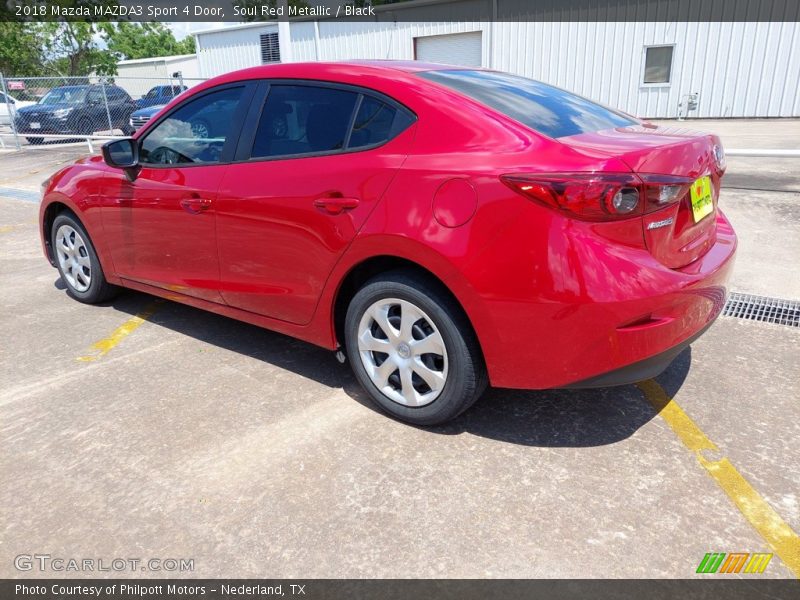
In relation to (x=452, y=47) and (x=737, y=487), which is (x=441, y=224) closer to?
(x=737, y=487)

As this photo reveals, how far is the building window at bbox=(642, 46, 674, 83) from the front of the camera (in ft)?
59.1

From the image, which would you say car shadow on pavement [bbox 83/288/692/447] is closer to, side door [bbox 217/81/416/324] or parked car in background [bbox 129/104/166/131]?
side door [bbox 217/81/416/324]

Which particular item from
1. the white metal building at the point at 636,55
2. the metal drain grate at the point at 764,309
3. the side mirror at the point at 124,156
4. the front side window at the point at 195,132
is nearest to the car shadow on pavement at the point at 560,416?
the metal drain grate at the point at 764,309

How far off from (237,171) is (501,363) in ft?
5.83

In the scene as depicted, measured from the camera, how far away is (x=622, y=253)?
2447mm

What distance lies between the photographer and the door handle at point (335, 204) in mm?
2922

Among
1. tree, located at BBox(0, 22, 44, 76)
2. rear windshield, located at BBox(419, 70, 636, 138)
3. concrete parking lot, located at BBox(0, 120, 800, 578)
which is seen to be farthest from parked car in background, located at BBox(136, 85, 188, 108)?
tree, located at BBox(0, 22, 44, 76)

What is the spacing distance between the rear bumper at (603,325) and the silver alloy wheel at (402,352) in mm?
296

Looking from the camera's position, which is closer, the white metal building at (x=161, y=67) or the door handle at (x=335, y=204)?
the door handle at (x=335, y=204)

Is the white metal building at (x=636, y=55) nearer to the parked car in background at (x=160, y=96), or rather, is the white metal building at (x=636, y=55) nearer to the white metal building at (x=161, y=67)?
the parked car in background at (x=160, y=96)

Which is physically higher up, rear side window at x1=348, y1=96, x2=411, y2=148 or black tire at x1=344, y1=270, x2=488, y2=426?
rear side window at x1=348, y1=96, x2=411, y2=148

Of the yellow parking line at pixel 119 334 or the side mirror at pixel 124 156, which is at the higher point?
the side mirror at pixel 124 156

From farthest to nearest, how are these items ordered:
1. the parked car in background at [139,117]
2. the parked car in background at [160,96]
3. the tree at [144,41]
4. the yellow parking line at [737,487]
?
the tree at [144,41]
the parked car in background at [160,96]
the parked car in background at [139,117]
the yellow parking line at [737,487]

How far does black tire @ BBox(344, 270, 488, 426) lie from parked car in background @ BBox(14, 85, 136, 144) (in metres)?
15.9
